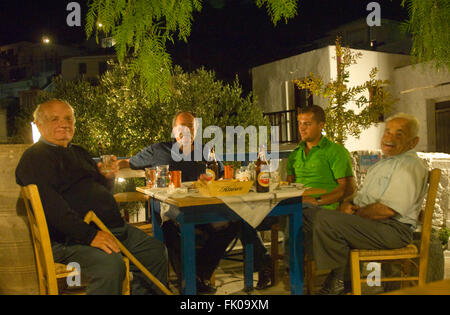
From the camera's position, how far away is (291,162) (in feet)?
12.9

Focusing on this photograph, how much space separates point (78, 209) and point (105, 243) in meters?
0.37

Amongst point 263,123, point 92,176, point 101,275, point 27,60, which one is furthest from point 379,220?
point 27,60

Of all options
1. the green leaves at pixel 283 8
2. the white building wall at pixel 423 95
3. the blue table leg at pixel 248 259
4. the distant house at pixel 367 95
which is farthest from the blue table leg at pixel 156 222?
the white building wall at pixel 423 95

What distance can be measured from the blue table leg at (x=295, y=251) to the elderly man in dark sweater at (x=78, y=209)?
902 mm

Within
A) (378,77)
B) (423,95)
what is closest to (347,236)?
(423,95)

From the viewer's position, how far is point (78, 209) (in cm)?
265

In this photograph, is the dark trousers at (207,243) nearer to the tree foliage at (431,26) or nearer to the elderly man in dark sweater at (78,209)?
the elderly man in dark sweater at (78,209)

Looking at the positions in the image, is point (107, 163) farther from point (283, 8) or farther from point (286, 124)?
point (286, 124)

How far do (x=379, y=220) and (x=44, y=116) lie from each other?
92.0 inches

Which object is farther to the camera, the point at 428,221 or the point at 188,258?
the point at 428,221

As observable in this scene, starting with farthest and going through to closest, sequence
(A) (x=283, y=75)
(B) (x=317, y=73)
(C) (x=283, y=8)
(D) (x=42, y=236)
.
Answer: (A) (x=283, y=75)
(B) (x=317, y=73)
(C) (x=283, y=8)
(D) (x=42, y=236)

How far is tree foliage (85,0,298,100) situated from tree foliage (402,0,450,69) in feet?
2.38

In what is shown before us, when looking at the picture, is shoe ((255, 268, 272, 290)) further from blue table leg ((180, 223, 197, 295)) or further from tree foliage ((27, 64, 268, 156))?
tree foliage ((27, 64, 268, 156))

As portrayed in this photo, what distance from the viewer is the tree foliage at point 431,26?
238 centimetres
